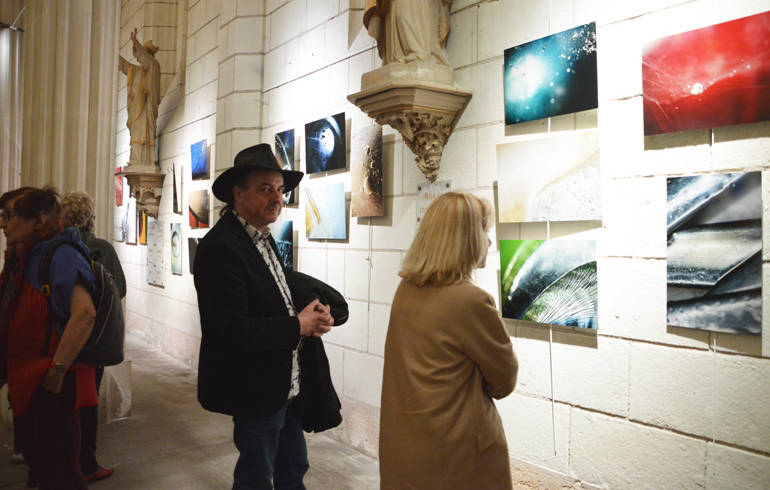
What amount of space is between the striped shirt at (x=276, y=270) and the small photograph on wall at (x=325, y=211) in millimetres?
1773

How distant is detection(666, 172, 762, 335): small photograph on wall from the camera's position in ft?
6.42

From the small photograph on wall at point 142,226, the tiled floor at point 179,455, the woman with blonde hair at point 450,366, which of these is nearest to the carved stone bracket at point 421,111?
the woman with blonde hair at point 450,366

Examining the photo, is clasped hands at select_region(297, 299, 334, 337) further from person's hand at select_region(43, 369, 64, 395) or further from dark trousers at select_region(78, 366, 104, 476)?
dark trousers at select_region(78, 366, 104, 476)

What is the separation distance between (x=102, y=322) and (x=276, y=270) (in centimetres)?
90

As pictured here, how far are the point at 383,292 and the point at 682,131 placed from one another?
1992 mm

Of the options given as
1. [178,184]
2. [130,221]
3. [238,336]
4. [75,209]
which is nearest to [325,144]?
[75,209]

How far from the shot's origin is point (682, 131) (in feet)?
7.09

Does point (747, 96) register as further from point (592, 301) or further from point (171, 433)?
point (171, 433)

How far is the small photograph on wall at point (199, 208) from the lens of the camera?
19.5 feet

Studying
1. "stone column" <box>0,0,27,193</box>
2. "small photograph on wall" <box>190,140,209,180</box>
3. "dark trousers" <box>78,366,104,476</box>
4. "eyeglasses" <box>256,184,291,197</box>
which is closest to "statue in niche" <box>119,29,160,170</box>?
"stone column" <box>0,0,27,193</box>

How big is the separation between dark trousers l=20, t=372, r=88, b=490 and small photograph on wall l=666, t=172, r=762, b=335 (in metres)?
2.40

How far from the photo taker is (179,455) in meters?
3.52

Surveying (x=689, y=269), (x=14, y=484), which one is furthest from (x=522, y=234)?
(x=14, y=484)

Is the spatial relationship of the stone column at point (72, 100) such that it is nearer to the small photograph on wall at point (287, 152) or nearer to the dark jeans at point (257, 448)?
the small photograph on wall at point (287, 152)
